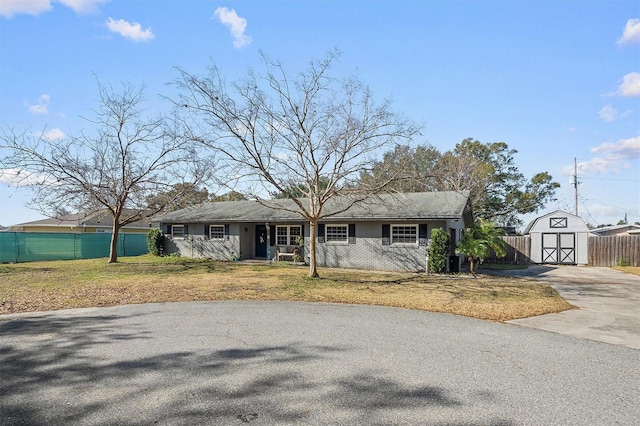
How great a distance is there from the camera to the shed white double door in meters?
22.8

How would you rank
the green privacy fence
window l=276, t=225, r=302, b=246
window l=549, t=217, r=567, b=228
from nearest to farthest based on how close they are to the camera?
1. the green privacy fence
2. window l=276, t=225, r=302, b=246
3. window l=549, t=217, r=567, b=228

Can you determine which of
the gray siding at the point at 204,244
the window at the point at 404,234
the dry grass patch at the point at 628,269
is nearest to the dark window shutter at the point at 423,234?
the window at the point at 404,234

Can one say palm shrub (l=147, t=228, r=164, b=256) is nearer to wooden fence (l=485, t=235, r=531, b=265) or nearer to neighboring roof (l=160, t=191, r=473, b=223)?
neighboring roof (l=160, t=191, r=473, b=223)

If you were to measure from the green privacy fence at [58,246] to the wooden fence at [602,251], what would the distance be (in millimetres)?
22764

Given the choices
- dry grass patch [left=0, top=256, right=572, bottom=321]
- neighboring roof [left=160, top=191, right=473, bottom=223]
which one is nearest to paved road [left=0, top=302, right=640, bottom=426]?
dry grass patch [left=0, top=256, right=572, bottom=321]

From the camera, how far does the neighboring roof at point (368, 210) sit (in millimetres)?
16828

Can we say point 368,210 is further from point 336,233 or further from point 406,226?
point 336,233

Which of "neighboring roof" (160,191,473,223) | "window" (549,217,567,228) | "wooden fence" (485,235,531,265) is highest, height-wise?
"neighboring roof" (160,191,473,223)

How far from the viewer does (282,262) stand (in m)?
20.3

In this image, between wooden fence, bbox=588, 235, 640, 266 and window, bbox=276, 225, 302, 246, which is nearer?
window, bbox=276, 225, 302, 246

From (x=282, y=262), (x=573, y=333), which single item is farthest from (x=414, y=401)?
(x=282, y=262)

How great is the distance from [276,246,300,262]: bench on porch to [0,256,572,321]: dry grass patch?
4.11m

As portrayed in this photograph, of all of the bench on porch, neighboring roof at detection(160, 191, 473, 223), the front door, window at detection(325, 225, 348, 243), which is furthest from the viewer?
the front door

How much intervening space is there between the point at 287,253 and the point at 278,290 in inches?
355
